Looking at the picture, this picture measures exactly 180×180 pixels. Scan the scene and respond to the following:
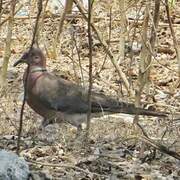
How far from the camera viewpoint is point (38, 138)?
601 centimetres

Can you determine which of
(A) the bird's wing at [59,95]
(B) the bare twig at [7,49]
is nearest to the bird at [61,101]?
(A) the bird's wing at [59,95]

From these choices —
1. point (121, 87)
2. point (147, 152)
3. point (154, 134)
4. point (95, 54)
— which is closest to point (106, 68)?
point (95, 54)

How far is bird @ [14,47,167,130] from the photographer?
673 cm

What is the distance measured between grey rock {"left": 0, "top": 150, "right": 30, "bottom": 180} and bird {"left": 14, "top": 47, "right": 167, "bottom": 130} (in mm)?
2158

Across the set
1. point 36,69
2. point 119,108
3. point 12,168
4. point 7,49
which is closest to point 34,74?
point 36,69

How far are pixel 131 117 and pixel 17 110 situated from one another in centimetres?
111

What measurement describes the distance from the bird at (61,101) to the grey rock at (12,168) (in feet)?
7.08

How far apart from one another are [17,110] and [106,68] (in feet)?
7.63

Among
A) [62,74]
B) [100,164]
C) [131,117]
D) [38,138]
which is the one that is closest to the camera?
[100,164]

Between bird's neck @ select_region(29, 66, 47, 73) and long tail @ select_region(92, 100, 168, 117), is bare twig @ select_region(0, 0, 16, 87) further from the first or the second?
long tail @ select_region(92, 100, 168, 117)

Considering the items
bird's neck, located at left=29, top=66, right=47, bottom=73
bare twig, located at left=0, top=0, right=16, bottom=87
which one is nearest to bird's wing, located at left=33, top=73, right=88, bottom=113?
bird's neck, located at left=29, top=66, right=47, bottom=73

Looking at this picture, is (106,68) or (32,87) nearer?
(32,87)

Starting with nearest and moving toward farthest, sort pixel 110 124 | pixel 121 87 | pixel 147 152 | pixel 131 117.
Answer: pixel 147 152, pixel 110 124, pixel 131 117, pixel 121 87

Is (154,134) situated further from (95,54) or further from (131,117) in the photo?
(95,54)
